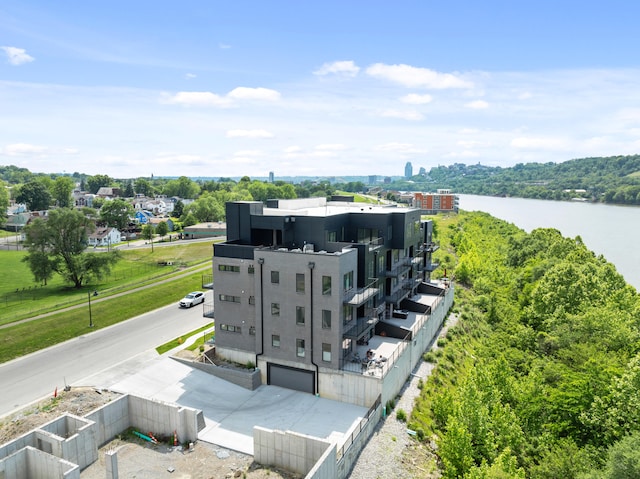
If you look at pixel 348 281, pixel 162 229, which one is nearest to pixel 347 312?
pixel 348 281

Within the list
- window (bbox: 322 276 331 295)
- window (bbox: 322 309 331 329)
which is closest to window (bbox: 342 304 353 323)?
window (bbox: 322 309 331 329)

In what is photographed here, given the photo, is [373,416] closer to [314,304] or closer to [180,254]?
[314,304]

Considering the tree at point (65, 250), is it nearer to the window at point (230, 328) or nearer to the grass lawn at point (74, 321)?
the grass lawn at point (74, 321)

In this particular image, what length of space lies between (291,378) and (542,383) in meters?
18.7

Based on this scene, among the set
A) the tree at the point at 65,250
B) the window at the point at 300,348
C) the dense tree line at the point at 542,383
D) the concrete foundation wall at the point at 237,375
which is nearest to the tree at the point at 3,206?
the tree at the point at 65,250

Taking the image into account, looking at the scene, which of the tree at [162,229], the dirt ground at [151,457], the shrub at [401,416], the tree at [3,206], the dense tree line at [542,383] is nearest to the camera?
the dirt ground at [151,457]

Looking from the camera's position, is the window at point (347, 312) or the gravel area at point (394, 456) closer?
the gravel area at point (394, 456)

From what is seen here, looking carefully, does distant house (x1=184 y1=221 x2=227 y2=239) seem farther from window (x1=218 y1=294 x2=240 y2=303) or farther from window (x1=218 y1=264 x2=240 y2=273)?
window (x1=218 y1=264 x2=240 y2=273)

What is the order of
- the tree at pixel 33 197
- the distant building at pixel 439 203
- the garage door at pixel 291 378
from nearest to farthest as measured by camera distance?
the garage door at pixel 291 378
the tree at pixel 33 197
the distant building at pixel 439 203

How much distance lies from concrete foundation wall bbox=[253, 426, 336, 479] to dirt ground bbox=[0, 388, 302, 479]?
1.36ft

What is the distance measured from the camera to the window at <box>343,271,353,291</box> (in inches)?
1217

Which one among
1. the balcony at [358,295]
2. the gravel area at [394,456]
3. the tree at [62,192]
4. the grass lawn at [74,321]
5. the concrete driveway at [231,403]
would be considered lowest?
the gravel area at [394,456]

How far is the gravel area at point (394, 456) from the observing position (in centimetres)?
2372

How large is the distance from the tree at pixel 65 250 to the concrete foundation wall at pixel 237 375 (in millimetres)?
35299
